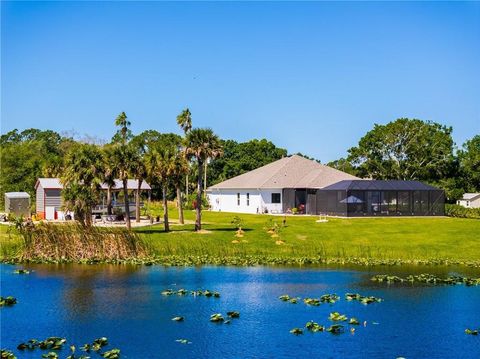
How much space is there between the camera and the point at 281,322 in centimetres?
2873

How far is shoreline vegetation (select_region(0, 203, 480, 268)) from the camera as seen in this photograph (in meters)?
45.2

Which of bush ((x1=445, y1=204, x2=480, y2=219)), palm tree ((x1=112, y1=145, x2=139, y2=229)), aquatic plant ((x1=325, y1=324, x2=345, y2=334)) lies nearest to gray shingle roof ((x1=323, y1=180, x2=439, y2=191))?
bush ((x1=445, y1=204, x2=480, y2=219))

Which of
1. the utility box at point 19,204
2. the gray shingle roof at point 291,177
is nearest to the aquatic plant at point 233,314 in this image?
the utility box at point 19,204

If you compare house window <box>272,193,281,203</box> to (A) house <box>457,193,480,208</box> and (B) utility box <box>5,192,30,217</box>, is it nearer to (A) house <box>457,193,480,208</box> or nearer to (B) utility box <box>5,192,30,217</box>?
(B) utility box <box>5,192,30,217</box>

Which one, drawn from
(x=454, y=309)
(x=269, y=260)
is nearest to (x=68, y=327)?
(x=454, y=309)

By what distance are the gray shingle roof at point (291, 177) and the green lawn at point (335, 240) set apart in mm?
17518

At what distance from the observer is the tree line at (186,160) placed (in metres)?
58.4

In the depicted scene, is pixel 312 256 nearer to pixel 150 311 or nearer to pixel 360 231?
pixel 360 231

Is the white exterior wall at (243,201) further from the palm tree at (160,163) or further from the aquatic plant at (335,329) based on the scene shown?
the aquatic plant at (335,329)

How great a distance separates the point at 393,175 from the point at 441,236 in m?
51.5

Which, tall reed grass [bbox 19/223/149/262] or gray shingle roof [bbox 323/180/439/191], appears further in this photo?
gray shingle roof [bbox 323/180/439/191]

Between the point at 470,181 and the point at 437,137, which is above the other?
the point at 437,137

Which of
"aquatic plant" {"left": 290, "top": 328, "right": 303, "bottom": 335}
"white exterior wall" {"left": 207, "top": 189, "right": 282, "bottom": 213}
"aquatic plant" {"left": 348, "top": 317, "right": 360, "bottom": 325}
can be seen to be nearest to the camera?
"aquatic plant" {"left": 290, "top": 328, "right": 303, "bottom": 335}

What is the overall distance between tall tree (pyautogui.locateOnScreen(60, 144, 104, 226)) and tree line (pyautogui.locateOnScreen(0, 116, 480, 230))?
0.28 feet
